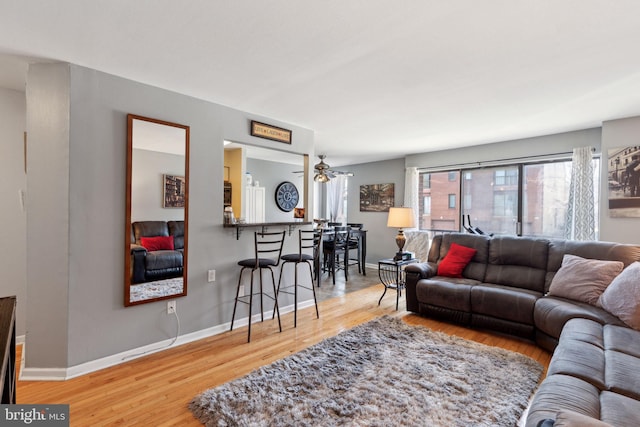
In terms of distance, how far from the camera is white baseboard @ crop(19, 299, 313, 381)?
91.5 inches

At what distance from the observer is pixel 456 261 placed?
12.6 feet

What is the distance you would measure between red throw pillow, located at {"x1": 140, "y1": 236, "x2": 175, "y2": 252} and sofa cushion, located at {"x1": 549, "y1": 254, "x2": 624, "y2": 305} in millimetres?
3618

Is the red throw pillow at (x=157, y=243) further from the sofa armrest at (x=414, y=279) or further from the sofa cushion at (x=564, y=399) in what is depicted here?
the sofa cushion at (x=564, y=399)

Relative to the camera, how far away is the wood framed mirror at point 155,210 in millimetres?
2666

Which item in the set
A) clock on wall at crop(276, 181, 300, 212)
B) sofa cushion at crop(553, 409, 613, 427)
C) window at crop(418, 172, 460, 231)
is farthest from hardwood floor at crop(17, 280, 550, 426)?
clock on wall at crop(276, 181, 300, 212)

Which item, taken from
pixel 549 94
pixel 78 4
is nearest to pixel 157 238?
pixel 78 4

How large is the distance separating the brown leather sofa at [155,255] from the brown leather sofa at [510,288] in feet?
8.42

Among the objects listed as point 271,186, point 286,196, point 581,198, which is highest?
point 271,186

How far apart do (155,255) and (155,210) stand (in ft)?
1.32

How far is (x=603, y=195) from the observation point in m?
3.79

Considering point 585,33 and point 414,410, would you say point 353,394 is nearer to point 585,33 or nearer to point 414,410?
point 414,410

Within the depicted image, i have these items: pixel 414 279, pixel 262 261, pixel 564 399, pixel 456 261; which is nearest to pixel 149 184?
pixel 262 261

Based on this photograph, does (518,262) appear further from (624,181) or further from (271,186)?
(271,186)

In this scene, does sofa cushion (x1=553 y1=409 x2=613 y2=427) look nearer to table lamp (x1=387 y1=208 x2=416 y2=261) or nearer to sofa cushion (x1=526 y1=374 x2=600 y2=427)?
sofa cushion (x1=526 y1=374 x2=600 y2=427)
